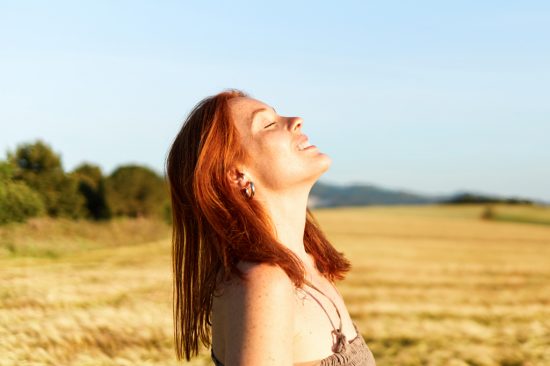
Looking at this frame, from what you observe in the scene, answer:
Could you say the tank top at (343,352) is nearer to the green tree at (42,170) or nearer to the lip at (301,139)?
the lip at (301,139)

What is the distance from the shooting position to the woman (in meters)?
2.45

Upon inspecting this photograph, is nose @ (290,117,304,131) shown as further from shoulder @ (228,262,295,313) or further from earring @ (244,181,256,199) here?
shoulder @ (228,262,295,313)

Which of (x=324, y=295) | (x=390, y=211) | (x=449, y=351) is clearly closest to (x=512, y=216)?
(x=390, y=211)

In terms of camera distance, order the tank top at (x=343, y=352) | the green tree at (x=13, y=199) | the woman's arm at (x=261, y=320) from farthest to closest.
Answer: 1. the green tree at (x=13, y=199)
2. the tank top at (x=343, y=352)
3. the woman's arm at (x=261, y=320)

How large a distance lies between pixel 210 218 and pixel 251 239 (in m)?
0.18

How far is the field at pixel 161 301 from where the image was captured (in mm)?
5840

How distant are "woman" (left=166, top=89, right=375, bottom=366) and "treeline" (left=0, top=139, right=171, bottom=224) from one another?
7.14 metres

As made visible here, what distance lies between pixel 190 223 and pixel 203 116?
0.44 m

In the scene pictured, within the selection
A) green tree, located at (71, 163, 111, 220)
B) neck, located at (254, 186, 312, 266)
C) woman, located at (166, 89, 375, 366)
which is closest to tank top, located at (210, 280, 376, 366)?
woman, located at (166, 89, 375, 366)

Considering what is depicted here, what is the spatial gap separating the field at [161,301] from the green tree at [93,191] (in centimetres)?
44

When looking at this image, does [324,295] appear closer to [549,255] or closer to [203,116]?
[203,116]

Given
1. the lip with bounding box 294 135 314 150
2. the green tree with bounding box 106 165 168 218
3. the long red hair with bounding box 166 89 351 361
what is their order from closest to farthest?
the long red hair with bounding box 166 89 351 361 → the lip with bounding box 294 135 314 150 → the green tree with bounding box 106 165 168 218

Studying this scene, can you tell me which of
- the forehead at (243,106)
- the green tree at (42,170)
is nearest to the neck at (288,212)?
the forehead at (243,106)

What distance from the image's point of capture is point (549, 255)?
24047 millimetres
